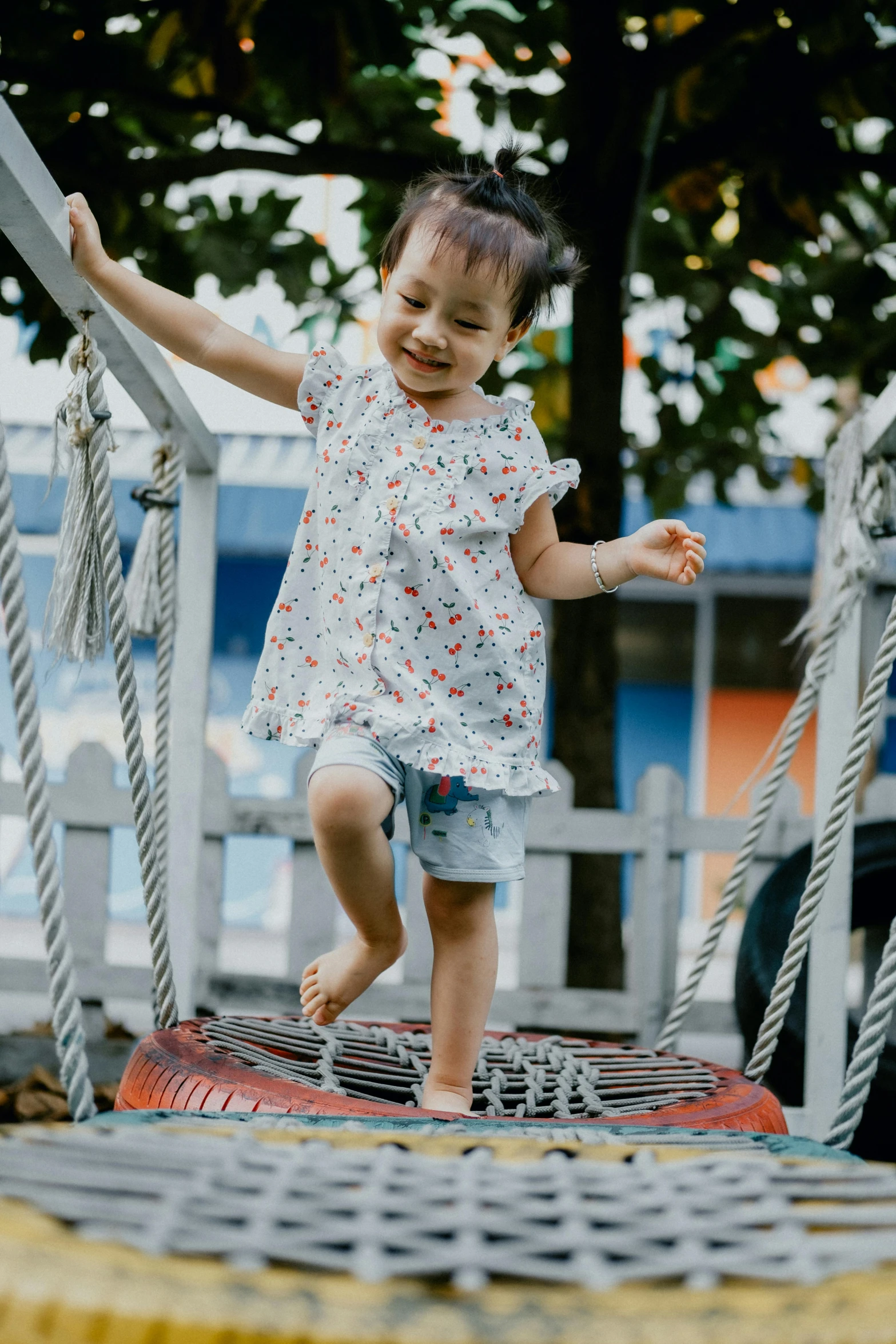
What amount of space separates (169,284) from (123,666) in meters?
2.20

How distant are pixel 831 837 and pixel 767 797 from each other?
35 cm

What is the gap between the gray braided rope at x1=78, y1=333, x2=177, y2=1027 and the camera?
137 cm

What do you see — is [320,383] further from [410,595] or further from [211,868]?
[211,868]

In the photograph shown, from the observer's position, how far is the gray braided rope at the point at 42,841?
0.98 m

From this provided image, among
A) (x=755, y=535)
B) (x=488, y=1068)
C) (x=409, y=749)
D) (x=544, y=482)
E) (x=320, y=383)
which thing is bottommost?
(x=488, y=1068)

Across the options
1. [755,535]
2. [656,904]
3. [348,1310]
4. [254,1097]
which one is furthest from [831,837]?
[755,535]

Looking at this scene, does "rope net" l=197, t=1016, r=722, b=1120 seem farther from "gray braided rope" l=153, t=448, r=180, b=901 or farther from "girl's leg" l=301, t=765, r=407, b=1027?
"gray braided rope" l=153, t=448, r=180, b=901

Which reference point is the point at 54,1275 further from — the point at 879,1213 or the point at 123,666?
the point at 123,666

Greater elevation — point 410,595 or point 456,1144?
point 410,595

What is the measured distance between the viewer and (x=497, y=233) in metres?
1.48

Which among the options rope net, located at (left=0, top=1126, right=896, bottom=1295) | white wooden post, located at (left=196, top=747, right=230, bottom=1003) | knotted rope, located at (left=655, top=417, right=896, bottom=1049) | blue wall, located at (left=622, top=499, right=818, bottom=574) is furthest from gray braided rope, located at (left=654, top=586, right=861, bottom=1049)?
blue wall, located at (left=622, top=499, right=818, bottom=574)

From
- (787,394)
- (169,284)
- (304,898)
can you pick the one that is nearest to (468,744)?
(304,898)

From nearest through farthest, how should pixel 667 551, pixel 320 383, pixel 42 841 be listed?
pixel 42 841 < pixel 667 551 < pixel 320 383

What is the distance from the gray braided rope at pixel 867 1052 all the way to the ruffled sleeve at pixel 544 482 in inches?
26.6
